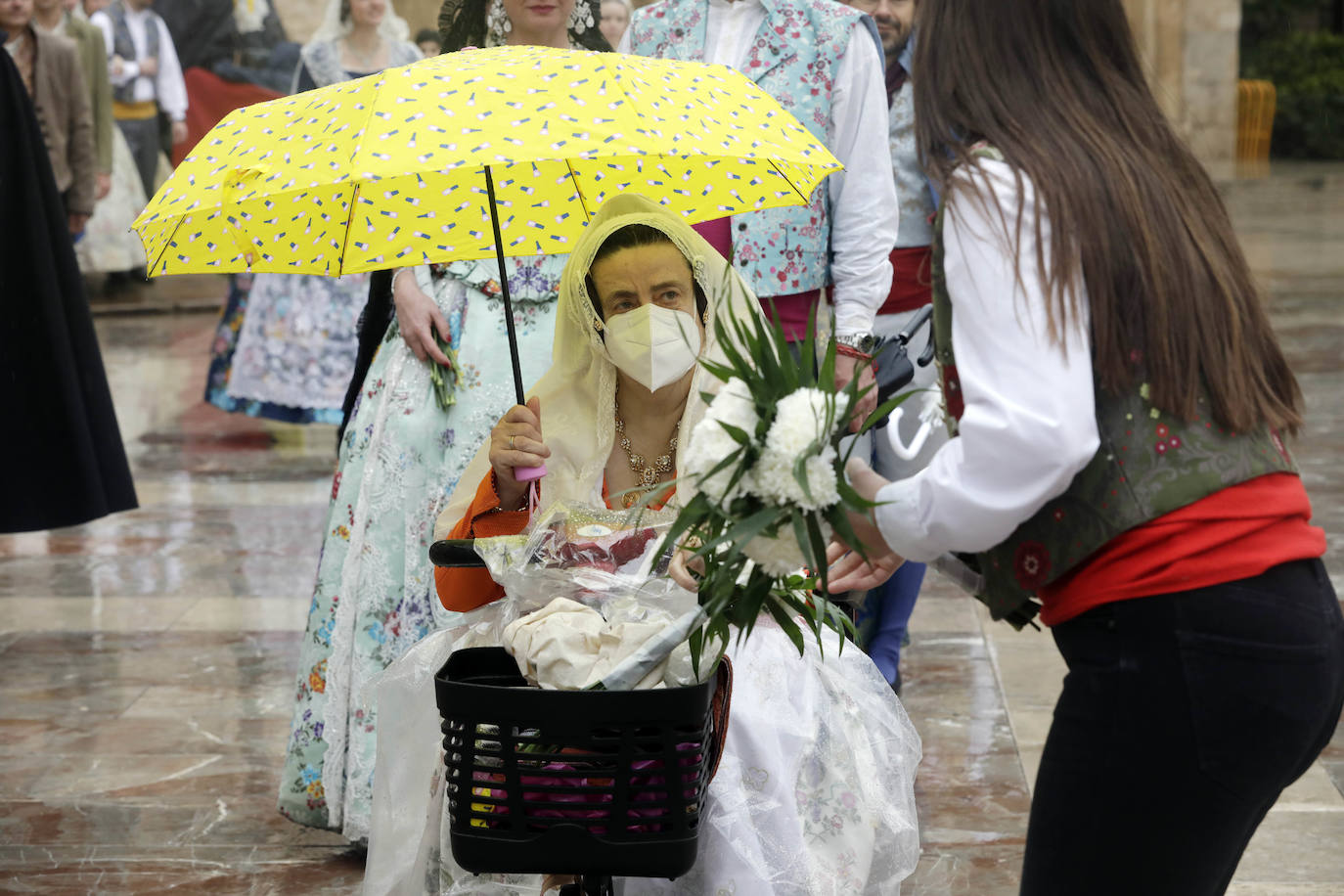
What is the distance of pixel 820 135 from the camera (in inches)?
151

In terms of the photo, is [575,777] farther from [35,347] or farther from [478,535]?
[35,347]

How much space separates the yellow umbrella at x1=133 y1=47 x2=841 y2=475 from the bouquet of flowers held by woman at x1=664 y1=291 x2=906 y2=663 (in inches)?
20.9

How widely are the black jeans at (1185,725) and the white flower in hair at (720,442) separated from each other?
1.34 feet

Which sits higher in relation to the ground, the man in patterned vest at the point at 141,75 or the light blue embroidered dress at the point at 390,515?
the light blue embroidered dress at the point at 390,515

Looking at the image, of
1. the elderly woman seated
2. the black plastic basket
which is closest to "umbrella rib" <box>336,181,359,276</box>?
the elderly woman seated

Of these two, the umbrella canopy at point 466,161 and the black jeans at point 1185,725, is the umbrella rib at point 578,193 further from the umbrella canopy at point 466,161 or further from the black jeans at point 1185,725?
the black jeans at point 1185,725

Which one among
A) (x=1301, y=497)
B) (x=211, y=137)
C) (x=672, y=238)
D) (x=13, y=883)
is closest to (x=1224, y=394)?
(x=1301, y=497)

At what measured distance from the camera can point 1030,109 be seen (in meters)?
1.87

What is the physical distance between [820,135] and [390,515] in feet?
4.15

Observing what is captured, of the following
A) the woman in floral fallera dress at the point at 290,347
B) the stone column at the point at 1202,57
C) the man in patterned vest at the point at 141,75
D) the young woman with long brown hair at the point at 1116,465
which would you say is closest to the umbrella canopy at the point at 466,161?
the young woman with long brown hair at the point at 1116,465

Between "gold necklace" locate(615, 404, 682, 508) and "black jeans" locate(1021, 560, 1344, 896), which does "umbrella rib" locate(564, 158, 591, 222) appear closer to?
"gold necklace" locate(615, 404, 682, 508)

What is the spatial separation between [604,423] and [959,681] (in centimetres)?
218

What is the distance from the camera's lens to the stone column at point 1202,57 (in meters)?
21.0

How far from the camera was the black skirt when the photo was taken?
4.73m
